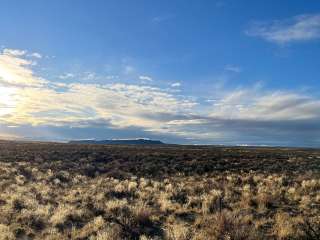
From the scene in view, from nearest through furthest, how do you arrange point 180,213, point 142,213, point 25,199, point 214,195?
point 142,213 < point 180,213 < point 25,199 < point 214,195

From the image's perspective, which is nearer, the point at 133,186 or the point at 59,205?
the point at 59,205

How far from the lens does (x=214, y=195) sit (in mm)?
17141

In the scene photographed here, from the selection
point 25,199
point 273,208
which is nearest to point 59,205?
point 25,199

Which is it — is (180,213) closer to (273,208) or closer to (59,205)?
(273,208)

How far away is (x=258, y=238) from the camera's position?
31.8ft

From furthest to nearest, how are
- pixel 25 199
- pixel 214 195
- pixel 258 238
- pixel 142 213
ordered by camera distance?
pixel 214 195 < pixel 25 199 < pixel 142 213 < pixel 258 238

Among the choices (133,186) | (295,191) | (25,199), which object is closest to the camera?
(25,199)

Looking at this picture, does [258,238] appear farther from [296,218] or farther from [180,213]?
[180,213]

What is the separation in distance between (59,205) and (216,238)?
7.17 m

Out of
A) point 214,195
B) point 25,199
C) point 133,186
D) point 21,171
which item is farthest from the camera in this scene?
point 21,171

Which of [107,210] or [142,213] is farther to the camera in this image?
[107,210]

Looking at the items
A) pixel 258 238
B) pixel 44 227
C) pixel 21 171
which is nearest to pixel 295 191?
pixel 258 238

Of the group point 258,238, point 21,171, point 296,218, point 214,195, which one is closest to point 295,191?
point 214,195

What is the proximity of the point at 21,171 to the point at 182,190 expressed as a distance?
14.2m
